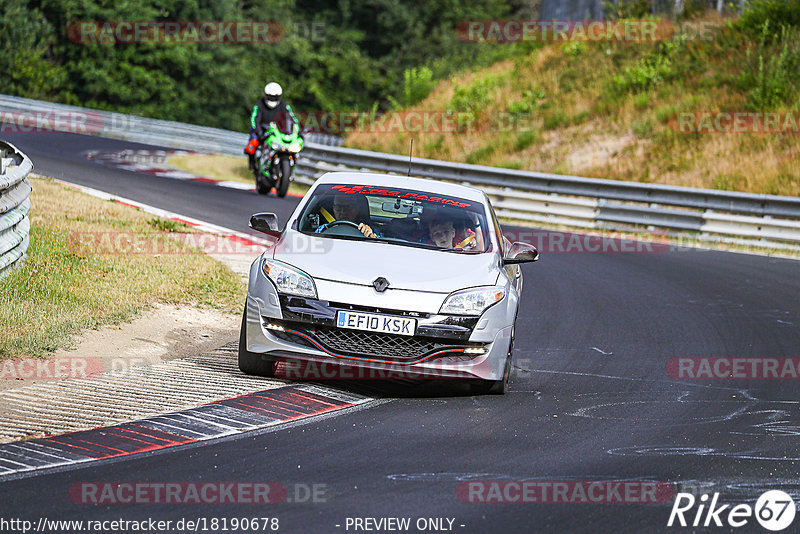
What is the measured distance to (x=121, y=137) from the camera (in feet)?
109

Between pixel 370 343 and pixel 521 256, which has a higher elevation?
pixel 521 256

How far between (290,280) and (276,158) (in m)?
12.7

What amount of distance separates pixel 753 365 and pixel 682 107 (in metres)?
19.7

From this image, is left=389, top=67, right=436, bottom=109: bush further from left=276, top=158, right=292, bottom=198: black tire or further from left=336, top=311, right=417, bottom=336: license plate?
left=336, top=311, right=417, bottom=336: license plate

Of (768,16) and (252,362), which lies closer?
(252,362)

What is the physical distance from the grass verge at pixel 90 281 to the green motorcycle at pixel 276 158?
4.53 m

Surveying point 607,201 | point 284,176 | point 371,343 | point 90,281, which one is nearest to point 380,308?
point 371,343

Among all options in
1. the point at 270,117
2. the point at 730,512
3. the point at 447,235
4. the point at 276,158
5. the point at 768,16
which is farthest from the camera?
the point at 768,16

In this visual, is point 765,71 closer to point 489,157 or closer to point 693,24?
point 693,24

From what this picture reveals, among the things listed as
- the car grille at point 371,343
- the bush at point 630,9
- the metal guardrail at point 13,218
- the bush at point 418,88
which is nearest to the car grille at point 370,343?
the car grille at point 371,343

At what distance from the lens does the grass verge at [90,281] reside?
8500 millimetres

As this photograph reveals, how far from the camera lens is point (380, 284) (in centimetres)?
734

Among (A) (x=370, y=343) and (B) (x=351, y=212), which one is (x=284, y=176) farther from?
(A) (x=370, y=343)

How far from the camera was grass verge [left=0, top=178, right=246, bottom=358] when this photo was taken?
27.9 ft
